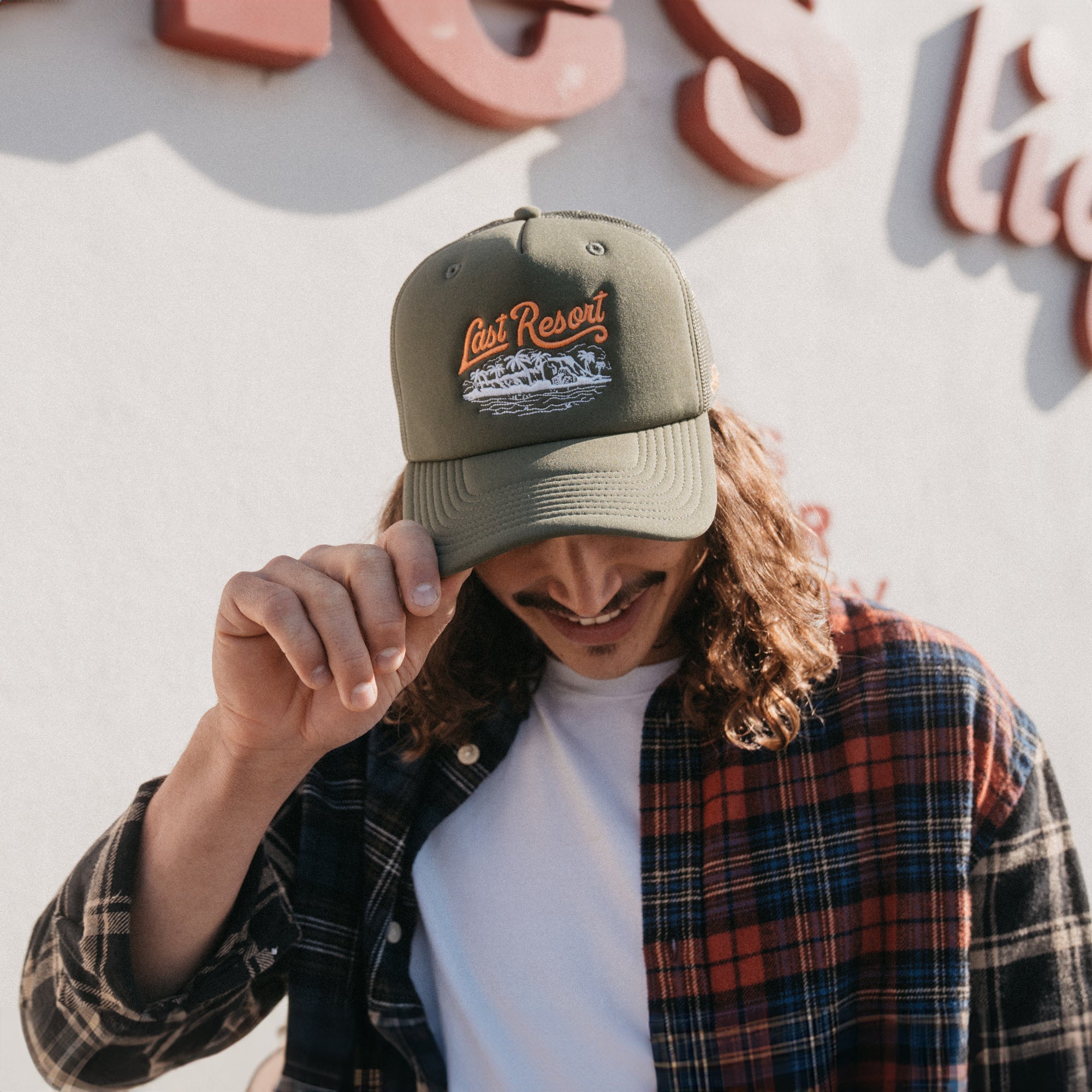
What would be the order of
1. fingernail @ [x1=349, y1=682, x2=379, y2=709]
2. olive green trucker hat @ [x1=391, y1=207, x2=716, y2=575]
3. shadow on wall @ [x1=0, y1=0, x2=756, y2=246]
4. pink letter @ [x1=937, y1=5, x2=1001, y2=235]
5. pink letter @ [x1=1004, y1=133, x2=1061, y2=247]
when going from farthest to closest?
pink letter @ [x1=1004, y1=133, x2=1061, y2=247] < pink letter @ [x1=937, y1=5, x2=1001, y2=235] < shadow on wall @ [x1=0, y1=0, x2=756, y2=246] < olive green trucker hat @ [x1=391, y1=207, x2=716, y2=575] < fingernail @ [x1=349, y1=682, x2=379, y2=709]

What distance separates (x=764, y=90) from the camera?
2812mm

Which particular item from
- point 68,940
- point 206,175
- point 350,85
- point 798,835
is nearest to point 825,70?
point 350,85

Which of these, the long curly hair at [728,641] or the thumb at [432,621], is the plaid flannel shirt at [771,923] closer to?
the long curly hair at [728,641]

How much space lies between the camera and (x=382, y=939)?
138 cm

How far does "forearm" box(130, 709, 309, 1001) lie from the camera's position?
124cm

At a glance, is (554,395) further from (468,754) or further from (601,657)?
(468,754)

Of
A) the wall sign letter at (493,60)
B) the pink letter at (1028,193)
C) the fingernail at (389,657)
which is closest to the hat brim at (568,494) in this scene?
the fingernail at (389,657)

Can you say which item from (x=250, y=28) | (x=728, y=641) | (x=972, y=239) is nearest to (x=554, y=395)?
(x=728, y=641)

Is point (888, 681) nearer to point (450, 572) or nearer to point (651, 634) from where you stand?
point (651, 634)

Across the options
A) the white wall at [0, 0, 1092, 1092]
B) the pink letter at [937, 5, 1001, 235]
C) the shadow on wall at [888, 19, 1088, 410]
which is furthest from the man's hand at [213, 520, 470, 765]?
the pink letter at [937, 5, 1001, 235]

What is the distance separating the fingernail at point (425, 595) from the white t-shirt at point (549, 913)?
492 millimetres

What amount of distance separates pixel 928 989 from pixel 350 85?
206 centimetres

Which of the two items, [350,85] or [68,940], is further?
[350,85]

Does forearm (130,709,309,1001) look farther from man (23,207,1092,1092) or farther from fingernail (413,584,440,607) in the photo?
fingernail (413,584,440,607)
